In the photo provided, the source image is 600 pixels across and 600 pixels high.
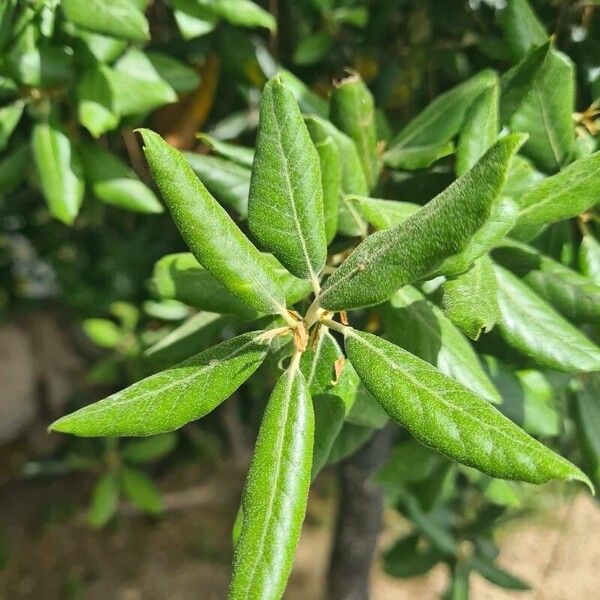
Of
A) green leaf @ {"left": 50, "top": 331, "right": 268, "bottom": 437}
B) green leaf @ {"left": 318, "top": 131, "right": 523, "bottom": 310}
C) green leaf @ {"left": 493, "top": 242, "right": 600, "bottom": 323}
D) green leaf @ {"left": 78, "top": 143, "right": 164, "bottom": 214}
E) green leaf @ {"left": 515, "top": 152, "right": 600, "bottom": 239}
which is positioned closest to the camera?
green leaf @ {"left": 318, "top": 131, "right": 523, "bottom": 310}

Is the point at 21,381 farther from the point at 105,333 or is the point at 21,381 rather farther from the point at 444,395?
the point at 444,395

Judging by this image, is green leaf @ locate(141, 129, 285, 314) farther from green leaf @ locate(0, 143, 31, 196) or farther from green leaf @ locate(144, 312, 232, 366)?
green leaf @ locate(0, 143, 31, 196)

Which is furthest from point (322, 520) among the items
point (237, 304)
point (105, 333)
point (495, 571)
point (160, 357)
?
point (237, 304)

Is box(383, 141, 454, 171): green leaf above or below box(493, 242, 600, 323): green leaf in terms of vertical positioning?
above

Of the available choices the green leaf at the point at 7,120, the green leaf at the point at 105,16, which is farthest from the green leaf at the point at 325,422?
the green leaf at the point at 7,120

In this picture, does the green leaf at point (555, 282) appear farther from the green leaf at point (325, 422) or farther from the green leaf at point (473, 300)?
the green leaf at point (325, 422)

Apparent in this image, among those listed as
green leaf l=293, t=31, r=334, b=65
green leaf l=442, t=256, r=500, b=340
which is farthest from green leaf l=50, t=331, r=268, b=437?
green leaf l=293, t=31, r=334, b=65

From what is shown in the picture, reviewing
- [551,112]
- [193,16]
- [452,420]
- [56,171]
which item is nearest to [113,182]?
[56,171]
